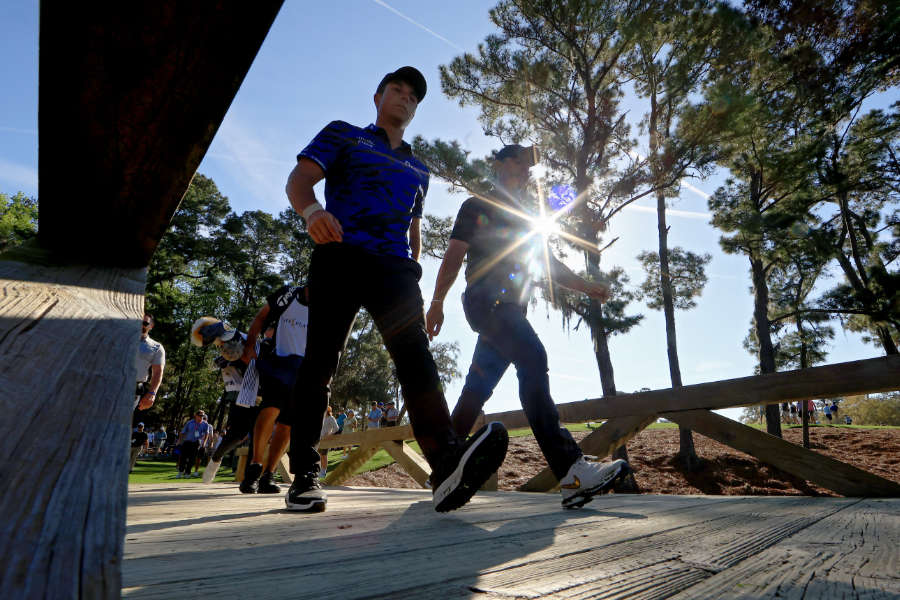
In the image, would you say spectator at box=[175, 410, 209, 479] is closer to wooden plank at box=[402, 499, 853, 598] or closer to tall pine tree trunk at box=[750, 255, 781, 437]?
wooden plank at box=[402, 499, 853, 598]

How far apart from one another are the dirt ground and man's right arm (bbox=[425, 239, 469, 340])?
8.08 metres

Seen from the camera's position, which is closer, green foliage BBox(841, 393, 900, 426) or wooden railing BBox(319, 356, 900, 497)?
wooden railing BBox(319, 356, 900, 497)

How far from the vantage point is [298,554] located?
1.16 m

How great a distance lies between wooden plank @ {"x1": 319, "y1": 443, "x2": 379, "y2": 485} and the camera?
6734mm

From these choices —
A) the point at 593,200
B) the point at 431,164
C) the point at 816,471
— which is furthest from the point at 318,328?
the point at 593,200

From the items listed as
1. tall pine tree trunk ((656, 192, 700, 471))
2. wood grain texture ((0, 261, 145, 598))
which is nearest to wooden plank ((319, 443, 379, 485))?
wood grain texture ((0, 261, 145, 598))

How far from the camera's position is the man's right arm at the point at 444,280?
10.0 feet

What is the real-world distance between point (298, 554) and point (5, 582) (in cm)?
94

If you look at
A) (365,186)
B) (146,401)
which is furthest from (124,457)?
(146,401)

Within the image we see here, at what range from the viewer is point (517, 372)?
2.69 metres

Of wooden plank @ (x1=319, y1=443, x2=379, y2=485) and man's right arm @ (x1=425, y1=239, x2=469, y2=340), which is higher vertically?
man's right arm @ (x1=425, y1=239, x2=469, y2=340)

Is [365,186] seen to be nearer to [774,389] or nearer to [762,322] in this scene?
[774,389]

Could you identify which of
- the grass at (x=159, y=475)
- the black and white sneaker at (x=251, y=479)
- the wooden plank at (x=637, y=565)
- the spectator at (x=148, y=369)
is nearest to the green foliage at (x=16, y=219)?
the grass at (x=159, y=475)

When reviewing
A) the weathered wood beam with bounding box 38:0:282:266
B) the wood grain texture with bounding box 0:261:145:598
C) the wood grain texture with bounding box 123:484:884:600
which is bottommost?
the wood grain texture with bounding box 123:484:884:600
